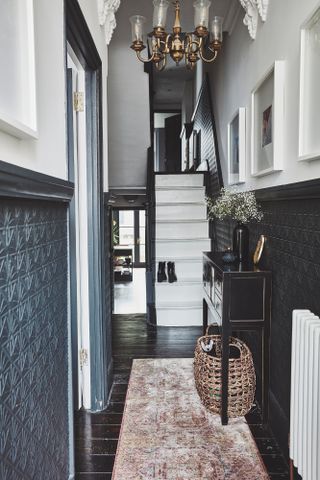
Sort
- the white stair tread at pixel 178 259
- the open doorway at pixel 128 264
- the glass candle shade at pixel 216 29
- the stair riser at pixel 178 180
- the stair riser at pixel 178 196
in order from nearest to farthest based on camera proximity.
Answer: the glass candle shade at pixel 216 29 → the white stair tread at pixel 178 259 → the stair riser at pixel 178 196 → the stair riser at pixel 178 180 → the open doorway at pixel 128 264

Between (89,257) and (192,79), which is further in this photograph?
(192,79)

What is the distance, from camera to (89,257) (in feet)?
8.88

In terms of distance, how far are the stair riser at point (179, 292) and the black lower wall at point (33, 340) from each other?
9.89 feet

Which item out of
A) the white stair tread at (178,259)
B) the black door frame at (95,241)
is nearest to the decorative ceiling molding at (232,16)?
the black door frame at (95,241)

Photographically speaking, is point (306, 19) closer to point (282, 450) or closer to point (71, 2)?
point (71, 2)

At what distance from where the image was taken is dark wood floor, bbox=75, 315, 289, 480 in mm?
2115

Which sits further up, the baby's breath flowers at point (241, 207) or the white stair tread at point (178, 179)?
the white stair tread at point (178, 179)

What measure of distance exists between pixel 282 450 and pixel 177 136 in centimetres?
1078

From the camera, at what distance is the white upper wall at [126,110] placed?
13.9 feet

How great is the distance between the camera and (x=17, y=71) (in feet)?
3.75

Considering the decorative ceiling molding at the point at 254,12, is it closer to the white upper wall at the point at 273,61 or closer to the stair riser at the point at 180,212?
the white upper wall at the point at 273,61

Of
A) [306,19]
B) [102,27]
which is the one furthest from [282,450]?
[102,27]

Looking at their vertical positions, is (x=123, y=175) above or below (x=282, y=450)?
above

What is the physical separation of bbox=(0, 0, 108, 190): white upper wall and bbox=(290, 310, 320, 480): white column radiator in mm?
1198
